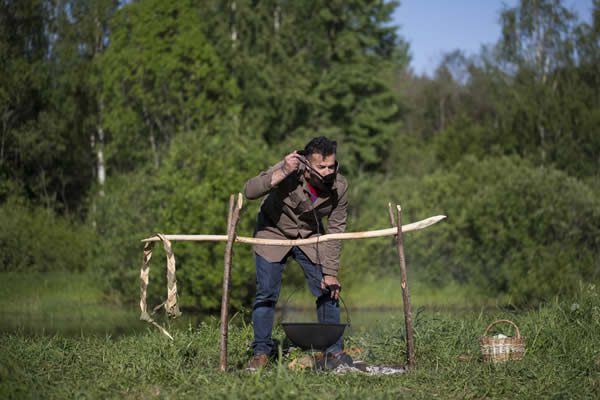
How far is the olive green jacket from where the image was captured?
6828mm

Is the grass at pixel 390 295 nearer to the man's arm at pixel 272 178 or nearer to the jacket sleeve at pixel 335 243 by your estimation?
the jacket sleeve at pixel 335 243

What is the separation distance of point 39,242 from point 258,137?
7.01 meters

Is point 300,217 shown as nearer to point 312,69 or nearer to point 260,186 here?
point 260,186

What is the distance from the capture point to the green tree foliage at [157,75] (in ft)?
89.6

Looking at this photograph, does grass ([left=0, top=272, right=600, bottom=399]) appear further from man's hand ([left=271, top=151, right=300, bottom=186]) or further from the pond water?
the pond water

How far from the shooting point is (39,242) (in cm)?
2170

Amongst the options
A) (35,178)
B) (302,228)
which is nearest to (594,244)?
(302,228)

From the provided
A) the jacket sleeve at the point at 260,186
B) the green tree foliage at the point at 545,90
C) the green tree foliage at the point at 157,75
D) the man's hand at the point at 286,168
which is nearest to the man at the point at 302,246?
the jacket sleeve at the point at 260,186

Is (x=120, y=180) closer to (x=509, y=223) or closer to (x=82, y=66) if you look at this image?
(x=82, y=66)

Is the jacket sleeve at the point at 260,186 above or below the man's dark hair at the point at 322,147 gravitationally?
below

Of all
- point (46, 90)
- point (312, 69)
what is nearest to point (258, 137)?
point (312, 69)

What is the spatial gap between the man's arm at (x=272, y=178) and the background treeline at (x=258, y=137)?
40.1ft

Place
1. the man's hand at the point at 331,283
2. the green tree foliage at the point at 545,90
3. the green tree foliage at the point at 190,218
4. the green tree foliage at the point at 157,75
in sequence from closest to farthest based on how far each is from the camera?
the man's hand at the point at 331,283, the green tree foliage at the point at 190,218, the green tree foliage at the point at 157,75, the green tree foliage at the point at 545,90

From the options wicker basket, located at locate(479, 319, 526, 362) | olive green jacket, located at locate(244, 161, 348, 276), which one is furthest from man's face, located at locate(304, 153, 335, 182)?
wicker basket, located at locate(479, 319, 526, 362)
